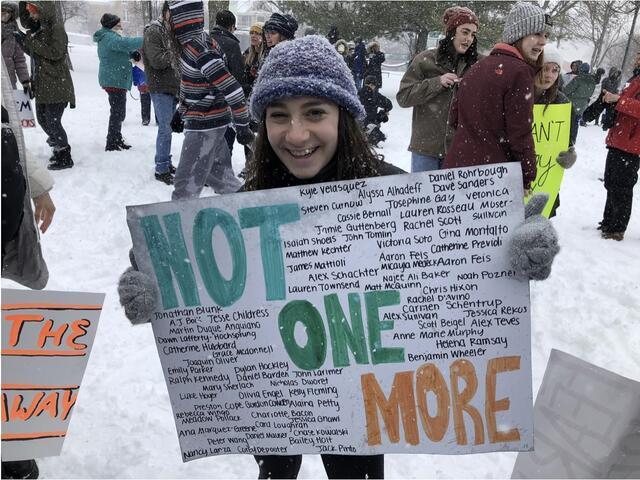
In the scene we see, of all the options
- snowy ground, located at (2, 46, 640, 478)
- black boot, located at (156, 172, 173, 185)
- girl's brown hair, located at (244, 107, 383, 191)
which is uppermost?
girl's brown hair, located at (244, 107, 383, 191)

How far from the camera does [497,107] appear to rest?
9.96 feet

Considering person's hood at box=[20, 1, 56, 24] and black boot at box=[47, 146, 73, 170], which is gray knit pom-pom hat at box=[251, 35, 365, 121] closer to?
person's hood at box=[20, 1, 56, 24]

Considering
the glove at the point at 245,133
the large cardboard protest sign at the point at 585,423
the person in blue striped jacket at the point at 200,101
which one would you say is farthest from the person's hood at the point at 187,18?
the large cardboard protest sign at the point at 585,423

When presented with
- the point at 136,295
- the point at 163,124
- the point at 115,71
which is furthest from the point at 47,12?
the point at 136,295

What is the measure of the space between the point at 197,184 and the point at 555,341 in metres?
3.03

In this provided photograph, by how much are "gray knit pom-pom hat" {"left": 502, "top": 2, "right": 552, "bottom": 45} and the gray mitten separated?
2084 mm

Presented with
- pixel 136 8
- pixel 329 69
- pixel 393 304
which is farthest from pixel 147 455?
pixel 136 8

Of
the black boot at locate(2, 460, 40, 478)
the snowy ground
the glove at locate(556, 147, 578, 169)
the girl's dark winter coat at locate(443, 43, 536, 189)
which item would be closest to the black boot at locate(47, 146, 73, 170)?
the snowy ground

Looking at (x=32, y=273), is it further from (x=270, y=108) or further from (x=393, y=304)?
(x=393, y=304)

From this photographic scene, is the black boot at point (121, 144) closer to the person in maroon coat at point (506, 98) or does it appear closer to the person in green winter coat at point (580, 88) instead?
the person in maroon coat at point (506, 98)

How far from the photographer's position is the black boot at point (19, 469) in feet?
7.06

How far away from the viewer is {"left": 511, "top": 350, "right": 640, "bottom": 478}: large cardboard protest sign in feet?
5.51

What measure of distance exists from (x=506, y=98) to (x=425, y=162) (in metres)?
1.28

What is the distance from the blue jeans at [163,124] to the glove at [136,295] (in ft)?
15.5
